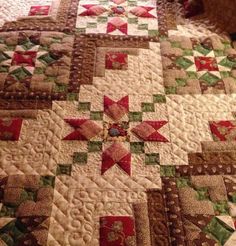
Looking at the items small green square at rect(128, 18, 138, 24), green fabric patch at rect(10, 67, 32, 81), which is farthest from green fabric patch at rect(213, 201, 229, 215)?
small green square at rect(128, 18, 138, 24)

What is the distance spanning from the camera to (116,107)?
133 centimetres

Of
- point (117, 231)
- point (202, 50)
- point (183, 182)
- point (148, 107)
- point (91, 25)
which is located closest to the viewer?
point (117, 231)

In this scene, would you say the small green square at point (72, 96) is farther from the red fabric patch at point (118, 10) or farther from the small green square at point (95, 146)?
the red fabric patch at point (118, 10)

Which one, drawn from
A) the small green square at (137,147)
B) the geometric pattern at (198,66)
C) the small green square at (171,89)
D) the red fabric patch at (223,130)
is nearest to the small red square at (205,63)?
the geometric pattern at (198,66)

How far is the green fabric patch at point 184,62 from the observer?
1.49m

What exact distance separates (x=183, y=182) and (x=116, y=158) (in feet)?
0.73

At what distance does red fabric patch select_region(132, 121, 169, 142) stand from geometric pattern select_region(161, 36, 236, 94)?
17 centimetres

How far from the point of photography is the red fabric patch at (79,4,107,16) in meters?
1.73

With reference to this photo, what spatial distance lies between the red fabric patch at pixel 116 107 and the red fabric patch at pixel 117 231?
390 millimetres

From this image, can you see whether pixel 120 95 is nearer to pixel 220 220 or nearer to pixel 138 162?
pixel 138 162

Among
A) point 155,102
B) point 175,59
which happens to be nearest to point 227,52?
point 175,59

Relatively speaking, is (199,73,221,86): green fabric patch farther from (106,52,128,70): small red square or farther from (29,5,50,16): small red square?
(29,5,50,16): small red square

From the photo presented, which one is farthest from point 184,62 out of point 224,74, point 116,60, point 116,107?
point 116,107

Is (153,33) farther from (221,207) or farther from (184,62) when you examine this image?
(221,207)
